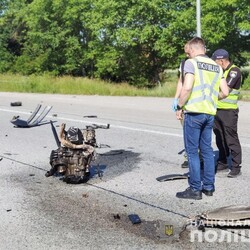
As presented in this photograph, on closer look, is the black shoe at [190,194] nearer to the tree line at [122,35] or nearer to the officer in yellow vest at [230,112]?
the officer in yellow vest at [230,112]

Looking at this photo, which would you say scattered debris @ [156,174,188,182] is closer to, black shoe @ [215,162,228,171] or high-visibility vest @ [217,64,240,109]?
black shoe @ [215,162,228,171]

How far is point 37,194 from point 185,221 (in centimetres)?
201

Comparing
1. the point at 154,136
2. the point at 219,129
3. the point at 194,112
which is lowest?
the point at 154,136

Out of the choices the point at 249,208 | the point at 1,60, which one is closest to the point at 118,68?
the point at 1,60

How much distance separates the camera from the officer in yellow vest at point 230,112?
609 centimetres

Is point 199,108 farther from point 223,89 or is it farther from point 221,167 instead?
point 221,167

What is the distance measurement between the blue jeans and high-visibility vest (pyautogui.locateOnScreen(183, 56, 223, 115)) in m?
0.09

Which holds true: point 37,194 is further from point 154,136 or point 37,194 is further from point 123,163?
point 154,136

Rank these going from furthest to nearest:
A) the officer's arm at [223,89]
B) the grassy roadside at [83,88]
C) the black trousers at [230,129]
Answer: the grassy roadside at [83,88] < the black trousers at [230,129] < the officer's arm at [223,89]

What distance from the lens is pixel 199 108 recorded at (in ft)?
16.8

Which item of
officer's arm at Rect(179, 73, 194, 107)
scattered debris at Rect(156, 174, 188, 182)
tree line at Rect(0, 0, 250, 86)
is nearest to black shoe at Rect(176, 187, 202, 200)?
scattered debris at Rect(156, 174, 188, 182)

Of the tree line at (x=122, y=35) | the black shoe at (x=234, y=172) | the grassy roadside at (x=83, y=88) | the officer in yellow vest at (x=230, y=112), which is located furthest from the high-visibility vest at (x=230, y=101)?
the tree line at (x=122, y=35)

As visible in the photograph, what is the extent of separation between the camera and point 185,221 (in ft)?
14.8

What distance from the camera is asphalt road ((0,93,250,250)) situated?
162 inches
